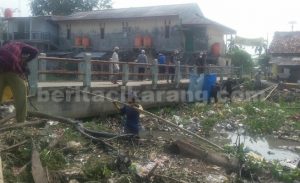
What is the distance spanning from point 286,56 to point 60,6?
28596 millimetres

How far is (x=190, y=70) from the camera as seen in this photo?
2078 cm

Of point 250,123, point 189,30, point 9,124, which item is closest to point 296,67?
point 189,30

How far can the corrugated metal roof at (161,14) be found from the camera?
30.9 m

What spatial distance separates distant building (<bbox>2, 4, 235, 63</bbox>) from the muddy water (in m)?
17.8

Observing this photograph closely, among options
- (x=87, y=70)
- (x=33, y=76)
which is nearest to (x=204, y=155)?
(x=33, y=76)

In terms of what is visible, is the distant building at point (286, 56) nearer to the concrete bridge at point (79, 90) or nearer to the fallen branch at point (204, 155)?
the concrete bridge at point (79, 90)

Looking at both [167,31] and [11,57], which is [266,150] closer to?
[11,57]

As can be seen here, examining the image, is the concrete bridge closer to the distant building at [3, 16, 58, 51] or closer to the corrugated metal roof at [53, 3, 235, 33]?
the corrugated metal roof at [53, 3, 235, 33]

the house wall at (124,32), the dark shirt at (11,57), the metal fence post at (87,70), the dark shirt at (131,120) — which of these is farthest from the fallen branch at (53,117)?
the house wall at (124,32)

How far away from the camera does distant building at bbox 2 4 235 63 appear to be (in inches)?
1217

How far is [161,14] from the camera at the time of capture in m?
31.1

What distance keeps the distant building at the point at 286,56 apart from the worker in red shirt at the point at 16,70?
3240 centimetres

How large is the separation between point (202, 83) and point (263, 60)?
89.9 ft

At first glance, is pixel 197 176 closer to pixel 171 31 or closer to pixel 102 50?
pixel 171 31
